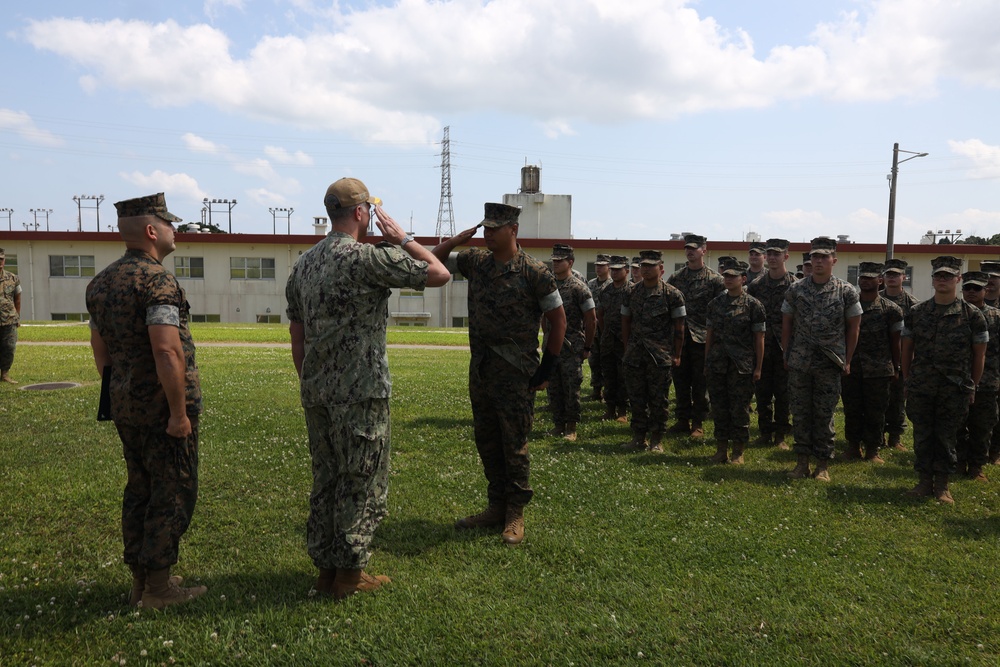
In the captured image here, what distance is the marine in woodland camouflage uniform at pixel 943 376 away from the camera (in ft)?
22.9

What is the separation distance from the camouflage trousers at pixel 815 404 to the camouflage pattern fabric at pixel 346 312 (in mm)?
5093

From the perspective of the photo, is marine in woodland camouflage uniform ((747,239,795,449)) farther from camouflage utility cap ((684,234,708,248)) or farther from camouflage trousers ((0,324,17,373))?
camouflage trousers ((0,324,17,373))

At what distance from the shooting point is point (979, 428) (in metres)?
7.71

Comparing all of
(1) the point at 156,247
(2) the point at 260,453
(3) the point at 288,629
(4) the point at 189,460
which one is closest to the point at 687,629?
(3) the point at 288,629

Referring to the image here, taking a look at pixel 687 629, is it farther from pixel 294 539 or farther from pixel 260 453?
pixel 260 453

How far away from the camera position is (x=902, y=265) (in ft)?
30.5

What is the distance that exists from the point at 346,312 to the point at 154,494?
1556mm

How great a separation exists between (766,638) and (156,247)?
4299 millimetres

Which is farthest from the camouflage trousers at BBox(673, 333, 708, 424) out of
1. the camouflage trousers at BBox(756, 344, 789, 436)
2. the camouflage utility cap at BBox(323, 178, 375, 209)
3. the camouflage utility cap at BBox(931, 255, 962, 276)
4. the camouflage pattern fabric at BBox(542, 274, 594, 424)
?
the camouflage utility cap at BBox(323, 178, 375, 209)

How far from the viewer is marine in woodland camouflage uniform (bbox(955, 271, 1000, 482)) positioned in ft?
24.6

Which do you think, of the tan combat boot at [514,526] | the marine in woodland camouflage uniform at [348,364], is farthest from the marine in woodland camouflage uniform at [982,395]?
the marine in woodland camouflage uniform at [348,364]

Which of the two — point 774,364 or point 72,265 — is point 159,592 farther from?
point 72,265

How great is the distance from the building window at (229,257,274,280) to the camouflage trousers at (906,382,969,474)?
39021 mm

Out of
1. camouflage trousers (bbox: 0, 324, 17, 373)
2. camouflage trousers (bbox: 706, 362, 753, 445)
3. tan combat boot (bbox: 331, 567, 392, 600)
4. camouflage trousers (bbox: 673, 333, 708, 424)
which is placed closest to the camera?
tan combat boot (bbox: 331, 567, 392, 600)
